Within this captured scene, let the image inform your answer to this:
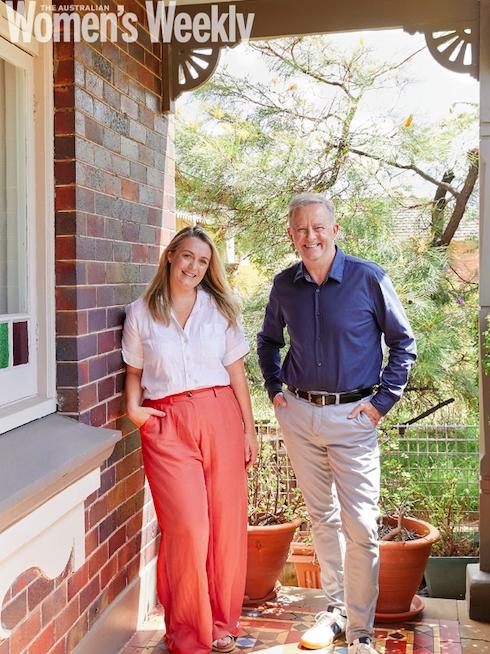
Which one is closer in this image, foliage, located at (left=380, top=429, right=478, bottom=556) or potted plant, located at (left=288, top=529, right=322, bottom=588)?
potted plant, located at (left=288, top=529, right=322, bottom=588)

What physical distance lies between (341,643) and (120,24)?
104 inches

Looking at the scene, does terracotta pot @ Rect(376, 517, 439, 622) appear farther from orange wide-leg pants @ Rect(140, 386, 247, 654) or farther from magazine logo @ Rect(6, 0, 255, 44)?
magazine logo @ Rect(6, 0, 255, 44)

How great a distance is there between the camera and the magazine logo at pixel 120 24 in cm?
262

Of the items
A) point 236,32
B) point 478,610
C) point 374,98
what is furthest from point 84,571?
point 374,98

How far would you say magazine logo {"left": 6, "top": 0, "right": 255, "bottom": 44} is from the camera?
2615 mm

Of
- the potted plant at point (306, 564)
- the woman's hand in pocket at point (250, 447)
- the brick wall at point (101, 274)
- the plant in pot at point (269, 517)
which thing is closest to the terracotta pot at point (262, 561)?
the plant in pot at point (269, 517)

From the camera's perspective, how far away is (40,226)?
2762mm

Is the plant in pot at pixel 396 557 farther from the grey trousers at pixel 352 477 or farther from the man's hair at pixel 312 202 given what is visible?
the man's hair at pixel 312 202

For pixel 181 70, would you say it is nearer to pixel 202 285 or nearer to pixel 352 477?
pixel 202 285

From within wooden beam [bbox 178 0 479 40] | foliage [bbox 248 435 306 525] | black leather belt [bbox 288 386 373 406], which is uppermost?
wooden beam [bbox 178 0 479 40]

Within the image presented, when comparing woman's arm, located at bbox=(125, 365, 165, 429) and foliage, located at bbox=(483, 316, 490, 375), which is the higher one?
foliage, located at bbox=(483, 316, 490, 375)

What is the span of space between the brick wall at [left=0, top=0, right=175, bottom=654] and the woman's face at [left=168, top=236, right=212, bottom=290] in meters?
0.26

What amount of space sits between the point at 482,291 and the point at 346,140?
1.86m

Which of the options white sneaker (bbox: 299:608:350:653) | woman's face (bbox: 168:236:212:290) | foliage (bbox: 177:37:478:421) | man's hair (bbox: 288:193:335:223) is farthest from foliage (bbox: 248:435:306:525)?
man's hair (bbox: 288:193:335:223)
